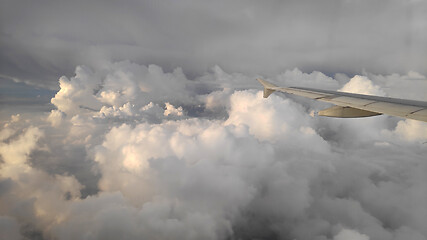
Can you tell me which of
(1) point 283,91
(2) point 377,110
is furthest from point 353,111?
(1) point 283,91

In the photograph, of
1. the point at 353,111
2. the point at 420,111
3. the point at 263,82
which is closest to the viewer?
the point at 420,111

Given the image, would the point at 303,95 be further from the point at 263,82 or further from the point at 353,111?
the point at 263,82

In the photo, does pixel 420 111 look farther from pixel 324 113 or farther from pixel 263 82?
pixel 263 82

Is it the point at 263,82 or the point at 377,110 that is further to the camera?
the point at 263,82

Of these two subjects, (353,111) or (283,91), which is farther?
(283,91)

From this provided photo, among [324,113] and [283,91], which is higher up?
[283,91]

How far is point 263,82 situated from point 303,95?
19.9 feet

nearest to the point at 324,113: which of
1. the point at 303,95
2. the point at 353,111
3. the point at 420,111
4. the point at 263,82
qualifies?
the point at 353,111

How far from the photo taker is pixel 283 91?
1463 cm

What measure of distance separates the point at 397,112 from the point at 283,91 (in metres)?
7.85

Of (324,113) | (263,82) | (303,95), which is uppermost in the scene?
(263,82)

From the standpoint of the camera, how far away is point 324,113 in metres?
10.5

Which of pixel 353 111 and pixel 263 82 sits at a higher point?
pixel 263 82

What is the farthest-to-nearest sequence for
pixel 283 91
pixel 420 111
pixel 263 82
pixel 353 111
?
pixel 263 82
pixel 283 91
pixel 353 111
pixel 420 111
